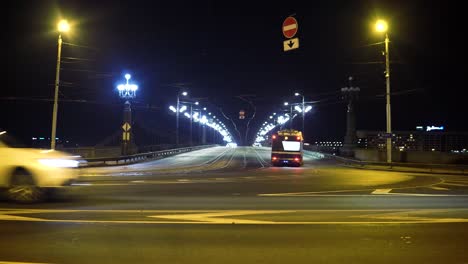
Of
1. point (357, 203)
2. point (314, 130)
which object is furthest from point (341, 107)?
point (357, 203)

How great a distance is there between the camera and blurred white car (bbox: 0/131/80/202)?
573 inches

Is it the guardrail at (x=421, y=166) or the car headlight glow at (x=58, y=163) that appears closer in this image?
the car headlight glow at (x=58, y=163)

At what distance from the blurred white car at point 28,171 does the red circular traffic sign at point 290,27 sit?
12.5m

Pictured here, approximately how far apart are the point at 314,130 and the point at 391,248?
468ft

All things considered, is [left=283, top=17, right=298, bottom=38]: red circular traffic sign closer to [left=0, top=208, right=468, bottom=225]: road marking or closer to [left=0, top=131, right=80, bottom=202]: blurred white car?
[left=0, top=208, right=468, bottom=225]: road marking

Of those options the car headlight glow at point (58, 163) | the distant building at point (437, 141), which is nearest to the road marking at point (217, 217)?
the car headlight glow at point (58, 163)

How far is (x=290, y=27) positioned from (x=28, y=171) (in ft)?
44.9

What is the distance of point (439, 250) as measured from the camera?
29.8 ft

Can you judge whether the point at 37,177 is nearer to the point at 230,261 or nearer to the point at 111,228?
the point at 111,228

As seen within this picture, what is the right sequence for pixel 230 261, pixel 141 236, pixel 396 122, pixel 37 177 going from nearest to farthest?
1. pixel 230 261
2. pixel 141 236
3. pixel 37 177
4. pixel 396 122

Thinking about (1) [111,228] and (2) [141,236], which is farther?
(1) [111,228]

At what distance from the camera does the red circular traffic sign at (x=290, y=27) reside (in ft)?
77.5

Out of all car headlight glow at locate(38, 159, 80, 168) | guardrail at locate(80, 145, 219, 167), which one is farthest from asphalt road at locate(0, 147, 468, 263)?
guardrail at locate(80, 145, 219, 167)

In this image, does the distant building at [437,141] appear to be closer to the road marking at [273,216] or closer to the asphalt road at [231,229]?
the asphalt road at [231,229]
